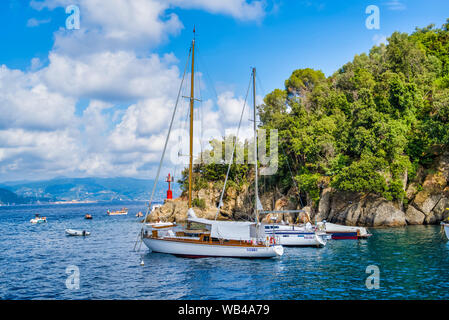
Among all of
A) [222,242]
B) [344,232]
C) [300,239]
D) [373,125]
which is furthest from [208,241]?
[373,125]

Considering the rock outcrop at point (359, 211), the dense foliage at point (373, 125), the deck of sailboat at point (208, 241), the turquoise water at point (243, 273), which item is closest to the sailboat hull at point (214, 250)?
the deck of sailboat at point (208, 241)

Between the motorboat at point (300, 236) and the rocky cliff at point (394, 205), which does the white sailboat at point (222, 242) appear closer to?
the motorboat at point (300, 236)

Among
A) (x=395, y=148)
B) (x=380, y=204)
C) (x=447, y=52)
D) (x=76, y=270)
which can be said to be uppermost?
(x=447, y=52)

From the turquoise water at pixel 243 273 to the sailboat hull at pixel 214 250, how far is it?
793 mm

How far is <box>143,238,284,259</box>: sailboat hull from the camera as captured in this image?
32.6 metres

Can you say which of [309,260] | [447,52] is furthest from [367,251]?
[447,52]

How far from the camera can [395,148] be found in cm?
5397

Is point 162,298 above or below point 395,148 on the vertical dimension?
below

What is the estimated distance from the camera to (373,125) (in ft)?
186

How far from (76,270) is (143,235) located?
844cm

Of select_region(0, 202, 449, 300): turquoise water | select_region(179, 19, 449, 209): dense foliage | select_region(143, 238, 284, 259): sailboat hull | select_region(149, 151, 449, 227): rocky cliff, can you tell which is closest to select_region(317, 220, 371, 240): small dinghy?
select_region(0, 202, 449, 300): turquoise water

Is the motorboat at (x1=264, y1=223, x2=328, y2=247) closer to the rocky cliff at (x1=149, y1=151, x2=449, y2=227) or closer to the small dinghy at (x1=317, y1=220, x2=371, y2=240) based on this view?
the small dinghy at (x1=317, y1=220, x2=371, y2=240)

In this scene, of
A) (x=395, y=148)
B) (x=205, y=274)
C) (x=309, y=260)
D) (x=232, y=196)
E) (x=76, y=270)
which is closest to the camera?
(x=205, y=274)
